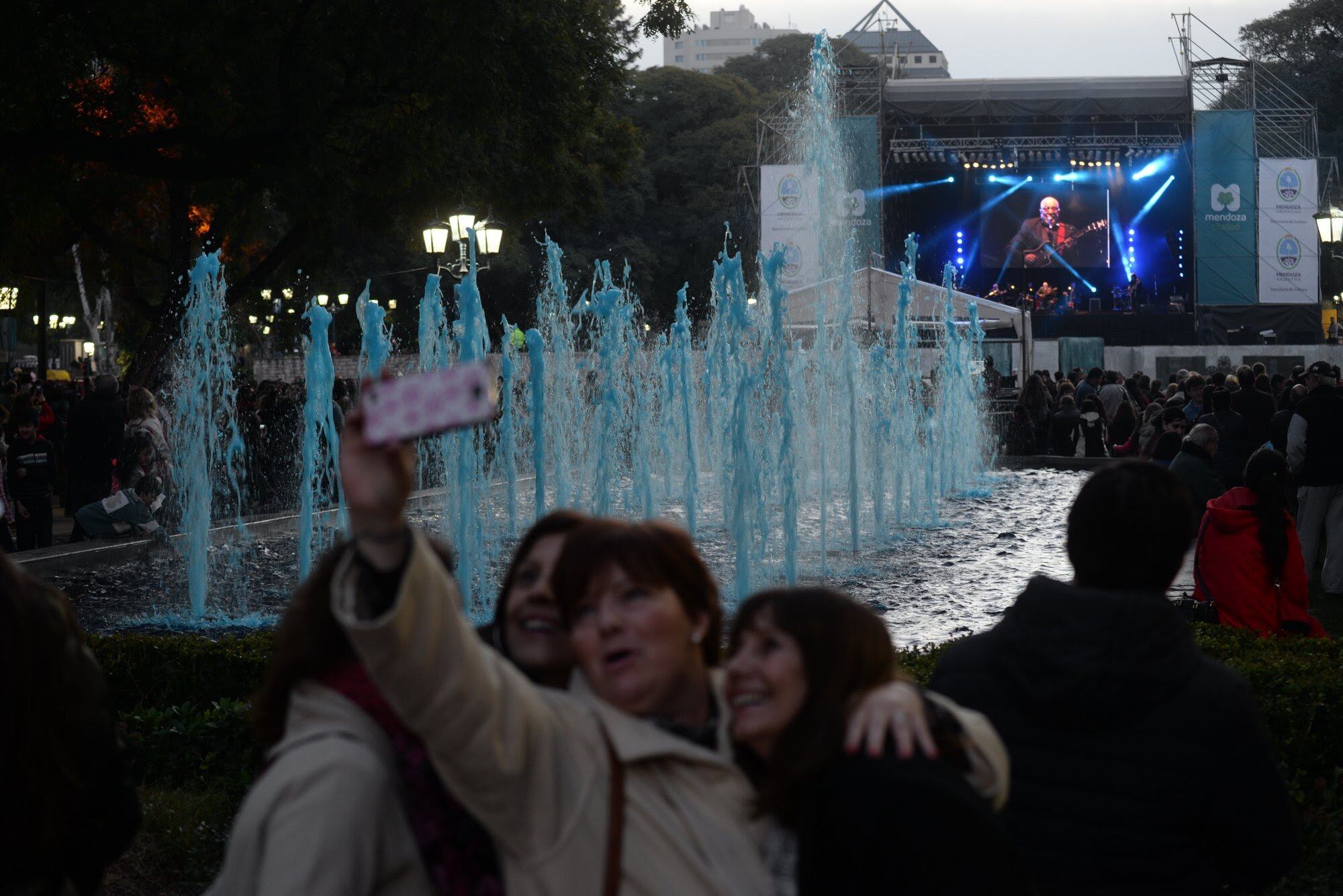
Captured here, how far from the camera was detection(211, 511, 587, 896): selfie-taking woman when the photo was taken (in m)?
1.87

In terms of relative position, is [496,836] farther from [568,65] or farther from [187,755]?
[568,65]

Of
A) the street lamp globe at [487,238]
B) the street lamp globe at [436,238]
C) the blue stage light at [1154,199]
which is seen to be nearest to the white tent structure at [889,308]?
the street lamp globe at [487,238]

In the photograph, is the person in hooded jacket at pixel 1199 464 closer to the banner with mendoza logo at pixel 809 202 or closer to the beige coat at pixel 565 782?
the beige coat at pixel 565 782

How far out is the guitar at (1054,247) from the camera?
115 feet

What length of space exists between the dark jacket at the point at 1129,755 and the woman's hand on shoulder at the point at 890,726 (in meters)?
0.55

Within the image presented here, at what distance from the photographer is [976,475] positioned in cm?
1959

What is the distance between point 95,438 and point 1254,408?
991cm

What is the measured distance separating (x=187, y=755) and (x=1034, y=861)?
12.1 ft

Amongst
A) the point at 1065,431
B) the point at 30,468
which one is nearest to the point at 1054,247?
the point at 1065,431

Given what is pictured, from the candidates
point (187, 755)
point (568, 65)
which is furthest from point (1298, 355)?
point (187, 755)

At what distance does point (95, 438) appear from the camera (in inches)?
471

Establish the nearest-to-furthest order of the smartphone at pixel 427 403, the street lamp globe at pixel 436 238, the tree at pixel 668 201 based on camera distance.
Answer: the smartphone at pixel 427 403
the street lamp globe at pixel 436 238
the tree at pixel 668 201

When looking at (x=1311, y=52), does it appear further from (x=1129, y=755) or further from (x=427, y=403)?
(x=427, y=403)

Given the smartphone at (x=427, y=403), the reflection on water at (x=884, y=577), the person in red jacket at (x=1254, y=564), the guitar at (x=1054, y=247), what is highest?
the guitar at (x=1054, y=247)
